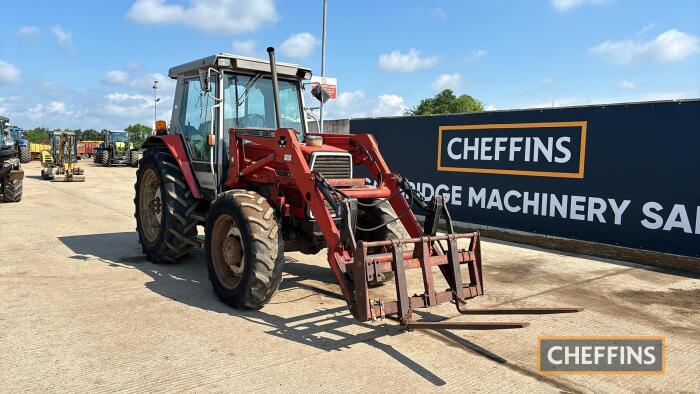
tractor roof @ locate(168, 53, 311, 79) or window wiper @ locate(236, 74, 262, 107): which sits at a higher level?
tractor roof @ locate(168, 53, 311, 79)

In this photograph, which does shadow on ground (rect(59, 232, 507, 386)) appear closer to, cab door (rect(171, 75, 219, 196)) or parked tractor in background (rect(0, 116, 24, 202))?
cab door (rect(171, 75, 219, 196))

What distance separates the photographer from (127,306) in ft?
16.6

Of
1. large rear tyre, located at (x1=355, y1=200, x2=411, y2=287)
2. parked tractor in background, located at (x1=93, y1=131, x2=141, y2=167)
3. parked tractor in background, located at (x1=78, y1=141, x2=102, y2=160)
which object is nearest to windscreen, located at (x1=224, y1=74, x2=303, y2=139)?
large rear tyre, located at (x1=355, y1=200, x2=411, y2=287)

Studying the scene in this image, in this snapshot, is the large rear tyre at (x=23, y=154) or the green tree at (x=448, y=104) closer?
the large rear tyre at (x=23, y=154)

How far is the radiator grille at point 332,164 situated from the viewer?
5.39 meters

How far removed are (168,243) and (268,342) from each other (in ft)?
9.50

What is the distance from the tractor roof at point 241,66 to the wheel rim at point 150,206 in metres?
1.60

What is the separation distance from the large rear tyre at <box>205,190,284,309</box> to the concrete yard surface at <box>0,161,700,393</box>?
0.20 metres

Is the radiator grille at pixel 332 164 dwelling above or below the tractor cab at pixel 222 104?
below

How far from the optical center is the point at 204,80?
6.06 m

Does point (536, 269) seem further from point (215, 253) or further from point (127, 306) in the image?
point (127, 306)

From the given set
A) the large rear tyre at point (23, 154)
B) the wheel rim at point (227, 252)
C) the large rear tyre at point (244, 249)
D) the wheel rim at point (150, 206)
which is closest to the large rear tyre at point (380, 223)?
the large rear tyre at point (244, 249)

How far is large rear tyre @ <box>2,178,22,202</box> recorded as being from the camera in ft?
42.9

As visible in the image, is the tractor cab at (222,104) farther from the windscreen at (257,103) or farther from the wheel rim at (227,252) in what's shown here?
the wheel rim at (227,252)
